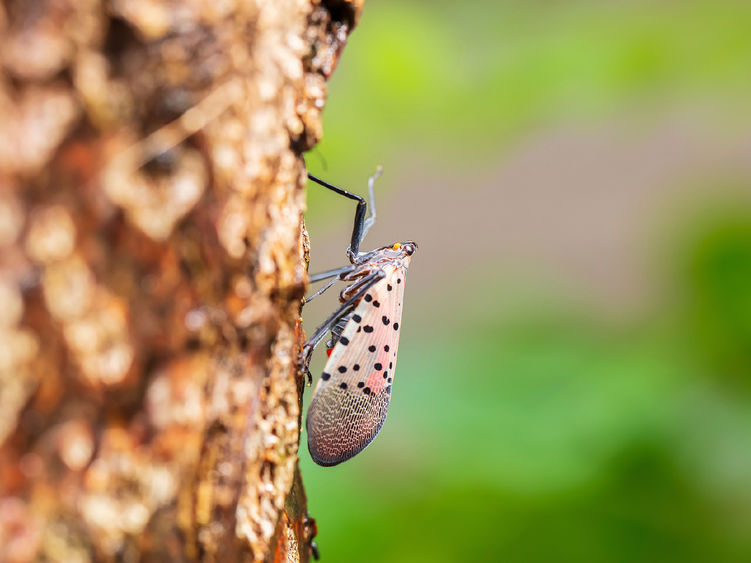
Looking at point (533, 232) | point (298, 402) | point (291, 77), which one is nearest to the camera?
point (291, 77)

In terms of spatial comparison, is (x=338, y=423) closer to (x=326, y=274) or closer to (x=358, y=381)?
(x=358, y=381)

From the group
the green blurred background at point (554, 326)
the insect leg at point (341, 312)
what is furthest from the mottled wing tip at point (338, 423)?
the green blurred background at point (554, 326)

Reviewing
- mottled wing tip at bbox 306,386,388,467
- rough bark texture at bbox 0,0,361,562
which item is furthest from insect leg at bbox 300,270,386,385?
rough bark texture at bbox 0,0,361,562

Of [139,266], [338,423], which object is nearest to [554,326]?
[338,423]

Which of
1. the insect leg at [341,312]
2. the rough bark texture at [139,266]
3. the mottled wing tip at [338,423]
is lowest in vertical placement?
the rough bark texture at [139,266]

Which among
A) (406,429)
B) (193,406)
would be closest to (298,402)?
(193,406)

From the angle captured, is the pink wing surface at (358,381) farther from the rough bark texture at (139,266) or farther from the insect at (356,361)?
the rough bark texture at (139,266)

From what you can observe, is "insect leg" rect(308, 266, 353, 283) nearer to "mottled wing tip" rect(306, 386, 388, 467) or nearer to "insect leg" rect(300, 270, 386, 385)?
"insect leg" rect(300, 270, 386, 385)

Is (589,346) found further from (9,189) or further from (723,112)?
(9,189)

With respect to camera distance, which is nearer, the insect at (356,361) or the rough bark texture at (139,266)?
the rough bark texture at (139,266)
